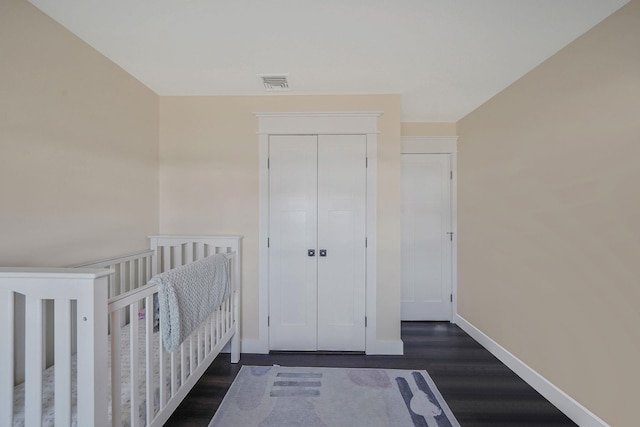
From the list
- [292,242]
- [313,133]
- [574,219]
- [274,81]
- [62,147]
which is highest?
[274,81]

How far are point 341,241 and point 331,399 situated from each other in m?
1.15

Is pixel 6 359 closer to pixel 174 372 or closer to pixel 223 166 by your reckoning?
pixel 174 372

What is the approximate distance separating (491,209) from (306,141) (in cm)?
171

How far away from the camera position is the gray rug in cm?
163

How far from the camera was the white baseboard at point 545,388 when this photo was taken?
1573 mm

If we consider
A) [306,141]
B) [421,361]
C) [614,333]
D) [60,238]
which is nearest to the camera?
[614,333]

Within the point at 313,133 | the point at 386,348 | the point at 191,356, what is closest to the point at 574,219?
the point at 386,348

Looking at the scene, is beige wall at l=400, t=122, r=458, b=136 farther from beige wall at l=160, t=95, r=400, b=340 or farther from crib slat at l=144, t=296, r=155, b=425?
crib slat at l=144, t=296, r=155, b=425

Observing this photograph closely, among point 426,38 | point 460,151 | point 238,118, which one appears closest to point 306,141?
point 238,118

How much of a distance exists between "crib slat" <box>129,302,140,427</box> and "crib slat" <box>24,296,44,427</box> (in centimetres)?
26

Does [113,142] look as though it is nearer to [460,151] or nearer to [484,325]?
[460,151]

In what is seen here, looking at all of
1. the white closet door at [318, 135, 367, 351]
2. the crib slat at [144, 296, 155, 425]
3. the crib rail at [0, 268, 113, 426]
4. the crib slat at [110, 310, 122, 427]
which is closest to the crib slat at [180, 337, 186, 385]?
the crib slat at [144, 296, 155, 425]

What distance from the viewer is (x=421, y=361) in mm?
2293

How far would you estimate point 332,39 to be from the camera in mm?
1675
